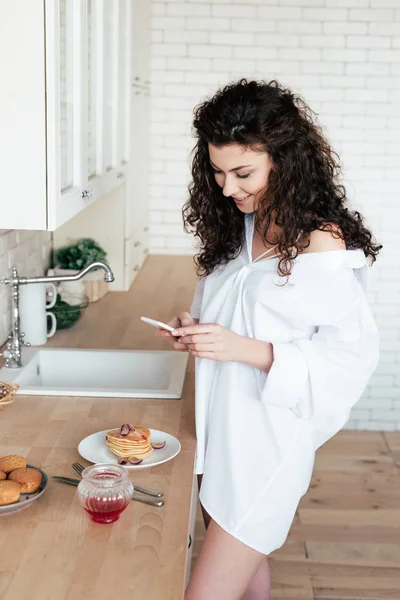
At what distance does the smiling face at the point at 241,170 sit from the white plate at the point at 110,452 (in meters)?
0.64

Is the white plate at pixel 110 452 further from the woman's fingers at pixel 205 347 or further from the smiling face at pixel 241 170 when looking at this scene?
the smiling face at pixel 241 170

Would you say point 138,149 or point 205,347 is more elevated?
point 138,149

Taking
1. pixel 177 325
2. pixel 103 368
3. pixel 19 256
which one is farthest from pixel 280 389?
pixel 19 256

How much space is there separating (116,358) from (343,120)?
2529 millimetres

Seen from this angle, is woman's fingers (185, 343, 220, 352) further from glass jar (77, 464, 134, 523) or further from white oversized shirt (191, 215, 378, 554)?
glass jar (77, 464, 134, 523)

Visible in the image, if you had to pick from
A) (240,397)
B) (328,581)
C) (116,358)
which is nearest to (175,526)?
(240,397)

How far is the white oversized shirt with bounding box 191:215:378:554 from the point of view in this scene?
1.95 meters

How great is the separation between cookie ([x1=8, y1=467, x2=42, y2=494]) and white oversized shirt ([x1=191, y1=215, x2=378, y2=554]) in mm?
508

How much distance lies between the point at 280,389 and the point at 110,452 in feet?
1.43

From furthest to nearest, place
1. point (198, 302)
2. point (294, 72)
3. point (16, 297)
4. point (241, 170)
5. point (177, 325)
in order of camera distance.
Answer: point (294, 72), point (16, 297), point (198, 302), point (177, 325), point (241, 170)

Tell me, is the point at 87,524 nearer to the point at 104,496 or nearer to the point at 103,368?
the point at 104,496

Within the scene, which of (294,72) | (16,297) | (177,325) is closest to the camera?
(177,325)

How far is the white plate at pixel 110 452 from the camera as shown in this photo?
6.19ft

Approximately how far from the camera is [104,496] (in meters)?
1.58
